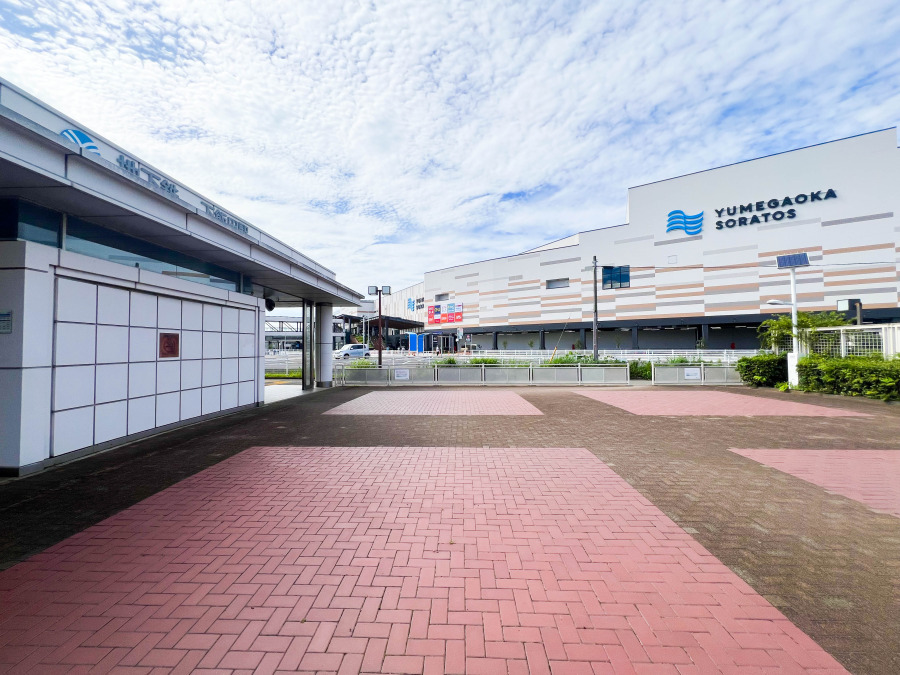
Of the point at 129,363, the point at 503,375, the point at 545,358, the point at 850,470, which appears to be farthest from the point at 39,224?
the point at 545,358

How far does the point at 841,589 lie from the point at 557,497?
105 inches

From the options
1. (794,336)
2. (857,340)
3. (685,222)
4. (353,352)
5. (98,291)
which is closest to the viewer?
(98,291)

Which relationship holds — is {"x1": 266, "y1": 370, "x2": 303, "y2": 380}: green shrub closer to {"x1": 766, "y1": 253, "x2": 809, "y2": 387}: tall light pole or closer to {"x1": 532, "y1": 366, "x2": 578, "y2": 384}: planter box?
{"x1": 532, "y1": 366, "x2": 578, "y2": 384}: planter box

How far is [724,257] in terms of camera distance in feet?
134

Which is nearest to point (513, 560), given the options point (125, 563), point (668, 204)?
point (125, 563)

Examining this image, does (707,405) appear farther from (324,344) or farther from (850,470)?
(324,344)

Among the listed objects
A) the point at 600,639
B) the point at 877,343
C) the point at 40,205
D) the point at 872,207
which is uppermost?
the point at 872,207

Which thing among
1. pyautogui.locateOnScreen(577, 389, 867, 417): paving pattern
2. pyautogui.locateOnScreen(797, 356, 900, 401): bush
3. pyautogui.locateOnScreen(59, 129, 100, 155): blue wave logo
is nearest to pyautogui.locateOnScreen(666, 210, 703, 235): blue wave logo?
pyautogui.locateOnScreen(797, 356, 900, 401): bush

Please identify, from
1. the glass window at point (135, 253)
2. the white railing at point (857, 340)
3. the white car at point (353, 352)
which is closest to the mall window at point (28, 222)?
the glass window at point (135, 253)

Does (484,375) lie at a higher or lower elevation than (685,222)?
lower

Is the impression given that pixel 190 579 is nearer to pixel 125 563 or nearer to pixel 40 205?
pixel 125 563

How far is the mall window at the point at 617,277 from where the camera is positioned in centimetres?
4550

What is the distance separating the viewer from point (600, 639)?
2.79 meters

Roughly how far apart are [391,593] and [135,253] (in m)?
8.74
